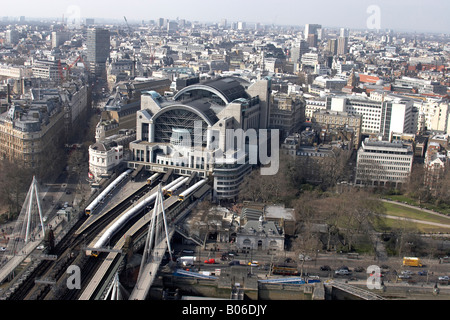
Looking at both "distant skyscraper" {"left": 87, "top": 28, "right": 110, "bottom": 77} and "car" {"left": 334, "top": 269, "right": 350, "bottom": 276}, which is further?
"distant skyscraper" {"left": 87, "top": 28, "right": 110, "bottom": 77}

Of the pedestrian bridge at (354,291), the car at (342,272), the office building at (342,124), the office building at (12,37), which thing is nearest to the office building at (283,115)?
the office building at (342,124)

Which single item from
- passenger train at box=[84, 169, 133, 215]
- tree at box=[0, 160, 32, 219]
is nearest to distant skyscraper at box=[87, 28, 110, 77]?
passenger train at box=[84, 169, 133, 215]

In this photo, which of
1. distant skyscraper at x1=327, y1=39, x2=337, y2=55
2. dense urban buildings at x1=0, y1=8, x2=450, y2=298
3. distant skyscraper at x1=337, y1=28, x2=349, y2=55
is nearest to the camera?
dense urban buildings at x1=0, y1=8, x2=450, y2=298

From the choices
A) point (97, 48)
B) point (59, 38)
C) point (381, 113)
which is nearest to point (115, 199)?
point (381, 113)

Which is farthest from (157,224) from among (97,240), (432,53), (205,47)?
(432,53)

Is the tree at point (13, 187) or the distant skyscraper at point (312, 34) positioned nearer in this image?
the tree at point (13, 187)

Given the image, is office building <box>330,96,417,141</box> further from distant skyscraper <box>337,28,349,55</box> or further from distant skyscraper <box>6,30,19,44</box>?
distant skyscraper <box>6,30,19,44</box>

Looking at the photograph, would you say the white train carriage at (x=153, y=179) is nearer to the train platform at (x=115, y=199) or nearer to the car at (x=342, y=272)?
the train platform at (x=115, y=199)
